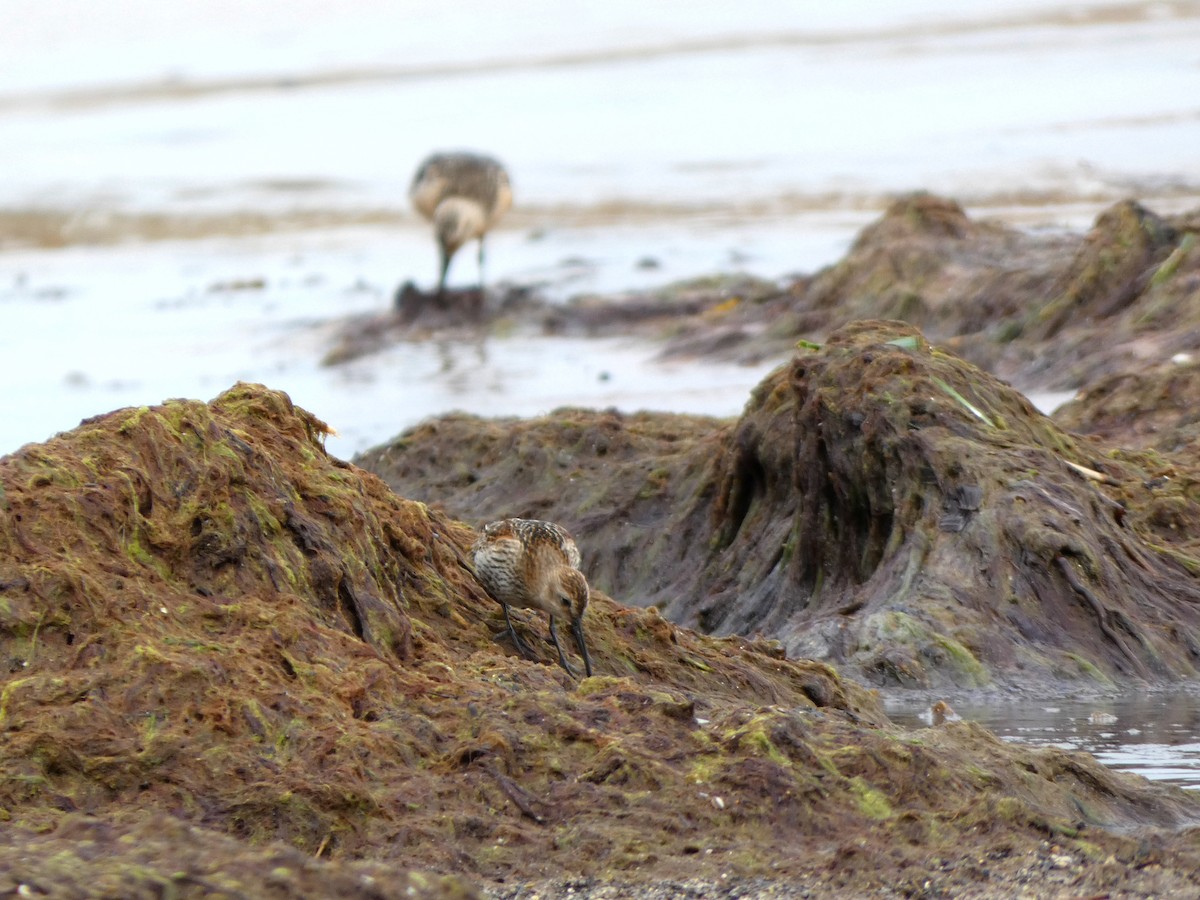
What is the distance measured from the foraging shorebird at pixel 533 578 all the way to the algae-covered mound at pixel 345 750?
0.20 m

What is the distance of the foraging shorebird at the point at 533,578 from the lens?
4.99 meters

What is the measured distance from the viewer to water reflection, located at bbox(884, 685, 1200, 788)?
4.73m

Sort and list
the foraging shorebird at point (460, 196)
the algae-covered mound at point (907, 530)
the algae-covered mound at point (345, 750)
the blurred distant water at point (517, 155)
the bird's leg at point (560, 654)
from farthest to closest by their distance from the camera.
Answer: the foraging shorebird at point (460, 196) → the blurred distant water at point (517, 155) → the algae-covered mound at point (907, 530) → the bird's leg at point (560, 654) → the algae-covered mound at point (345, 750)

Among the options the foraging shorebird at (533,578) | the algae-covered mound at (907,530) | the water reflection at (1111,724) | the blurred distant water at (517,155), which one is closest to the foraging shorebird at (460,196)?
the blurred distant water at (517,155)

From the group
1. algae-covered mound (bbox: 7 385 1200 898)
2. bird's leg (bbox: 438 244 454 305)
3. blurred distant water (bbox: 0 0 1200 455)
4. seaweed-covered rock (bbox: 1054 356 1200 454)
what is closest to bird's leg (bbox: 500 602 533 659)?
algae-covered mound (bbox: 7 385 1200 898)

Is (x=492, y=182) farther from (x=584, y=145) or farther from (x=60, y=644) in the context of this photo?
(x=60, y=644)

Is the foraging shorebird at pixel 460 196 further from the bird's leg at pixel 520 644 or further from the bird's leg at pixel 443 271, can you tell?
the bird's leg at pixel 520 644

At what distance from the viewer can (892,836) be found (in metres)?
3.77

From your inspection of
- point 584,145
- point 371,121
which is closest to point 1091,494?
point 584,145

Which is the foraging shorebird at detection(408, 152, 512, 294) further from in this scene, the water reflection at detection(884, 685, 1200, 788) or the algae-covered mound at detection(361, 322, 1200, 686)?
the water reflection at detection(884, 685, 1200, 788)

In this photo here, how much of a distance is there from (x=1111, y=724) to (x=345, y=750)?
2319 mm

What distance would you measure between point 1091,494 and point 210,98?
21.2 m

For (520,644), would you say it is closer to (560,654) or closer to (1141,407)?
(560,654)

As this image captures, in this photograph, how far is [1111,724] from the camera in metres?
5.18
